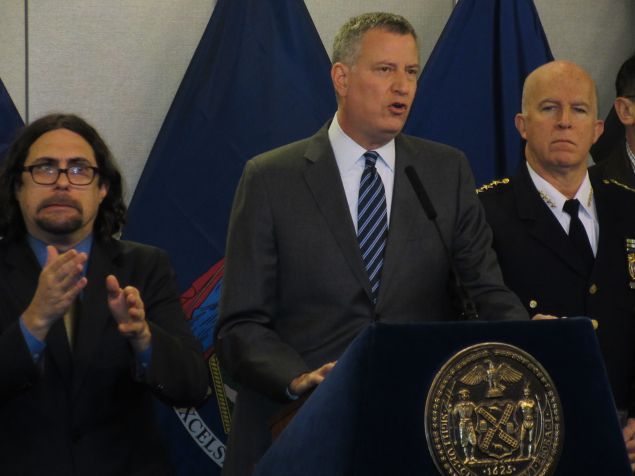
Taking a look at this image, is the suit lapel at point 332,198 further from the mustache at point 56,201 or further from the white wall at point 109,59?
the white wall at point 109,59

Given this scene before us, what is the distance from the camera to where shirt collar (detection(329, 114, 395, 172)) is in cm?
320

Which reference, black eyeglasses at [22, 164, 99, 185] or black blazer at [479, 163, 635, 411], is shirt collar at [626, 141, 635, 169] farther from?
black eyeglasses at [22, 164, 99, 185]

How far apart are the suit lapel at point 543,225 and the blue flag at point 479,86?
3.39 feet

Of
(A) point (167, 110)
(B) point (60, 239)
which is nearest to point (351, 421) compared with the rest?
(B) point (60, 239)

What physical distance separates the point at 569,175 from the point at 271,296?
1177 mm

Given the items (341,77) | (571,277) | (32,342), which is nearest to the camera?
(32,342)

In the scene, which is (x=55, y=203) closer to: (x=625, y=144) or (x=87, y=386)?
(x=87, y=386)

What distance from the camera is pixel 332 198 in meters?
3.09

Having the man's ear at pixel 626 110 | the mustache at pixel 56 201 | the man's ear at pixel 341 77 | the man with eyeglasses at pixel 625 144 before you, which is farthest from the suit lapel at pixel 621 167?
the mustache at pixel 56 201

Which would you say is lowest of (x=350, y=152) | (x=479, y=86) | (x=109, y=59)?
(x=350, y=152)

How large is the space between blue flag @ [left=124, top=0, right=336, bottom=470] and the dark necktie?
1.20 meters

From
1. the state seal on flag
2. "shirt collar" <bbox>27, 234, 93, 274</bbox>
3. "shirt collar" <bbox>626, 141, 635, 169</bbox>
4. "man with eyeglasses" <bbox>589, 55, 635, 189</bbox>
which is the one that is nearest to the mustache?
"shirt collar" <bbox>27, 234, 93, 274</bbox>

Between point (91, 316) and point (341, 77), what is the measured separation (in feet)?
3.27

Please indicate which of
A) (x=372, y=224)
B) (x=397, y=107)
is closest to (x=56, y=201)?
(x=372, y=224)
